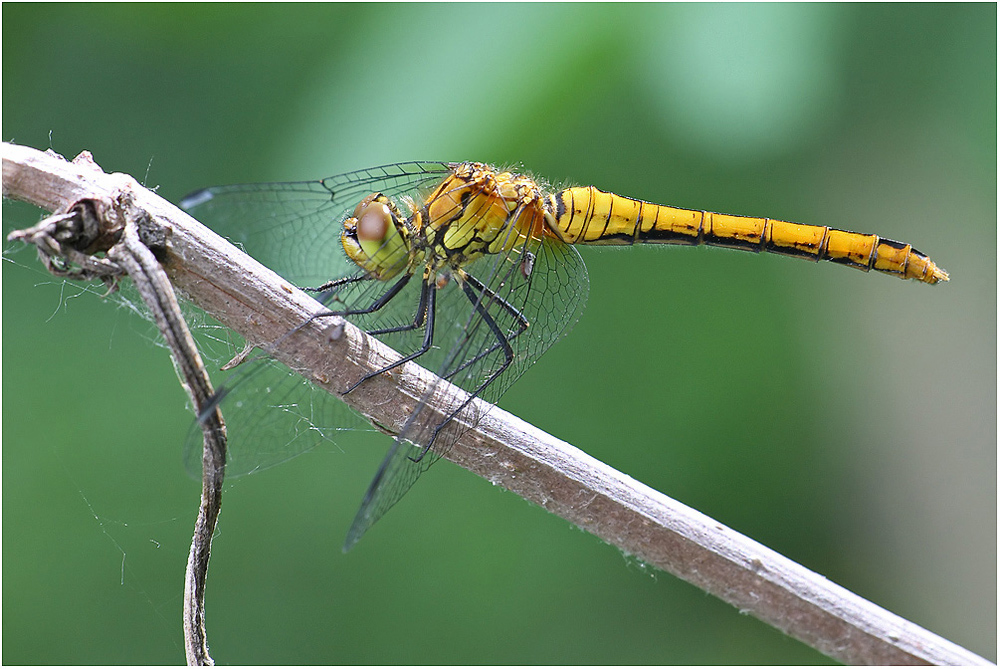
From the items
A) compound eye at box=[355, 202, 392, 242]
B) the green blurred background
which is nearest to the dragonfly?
compound eye at box=[355, 202, 392, 242]

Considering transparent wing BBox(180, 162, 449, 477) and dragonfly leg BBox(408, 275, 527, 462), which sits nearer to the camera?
transparent wing BBox(180, 162, 449, 477)

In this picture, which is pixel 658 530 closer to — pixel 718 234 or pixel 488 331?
pixel 488 331

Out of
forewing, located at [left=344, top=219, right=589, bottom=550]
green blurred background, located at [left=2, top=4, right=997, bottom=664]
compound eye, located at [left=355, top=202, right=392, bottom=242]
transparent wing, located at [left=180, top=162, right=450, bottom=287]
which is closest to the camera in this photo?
forewing, located at [left=344, top=219, right=589, bottom=550]

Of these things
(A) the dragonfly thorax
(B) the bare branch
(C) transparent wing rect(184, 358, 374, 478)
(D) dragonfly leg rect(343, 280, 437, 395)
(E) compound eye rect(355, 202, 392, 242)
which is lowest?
(C) transparent wing rect(184, 358, 374, 478)

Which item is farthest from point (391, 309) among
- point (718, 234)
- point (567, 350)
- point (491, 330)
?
point (567, 350)

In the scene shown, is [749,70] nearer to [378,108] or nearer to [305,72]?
[378,108]

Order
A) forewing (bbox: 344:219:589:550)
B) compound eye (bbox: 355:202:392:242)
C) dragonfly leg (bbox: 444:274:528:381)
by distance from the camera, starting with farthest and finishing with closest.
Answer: compound eye (bbox: 355:202:392:242)
dragonfly leg (bbox: 444:274:528:381)
forewing (bbox: 344:219:589:550)

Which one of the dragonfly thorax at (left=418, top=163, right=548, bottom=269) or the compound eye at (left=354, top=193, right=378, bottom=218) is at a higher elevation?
the dragonfly thorax at (left=418, top=163, right=548, bottom=269)

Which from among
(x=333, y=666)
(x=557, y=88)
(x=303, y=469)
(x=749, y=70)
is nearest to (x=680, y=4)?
(x=749, y=70)

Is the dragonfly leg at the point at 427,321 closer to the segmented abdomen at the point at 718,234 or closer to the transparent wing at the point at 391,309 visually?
the transparent wing at the point at 391,309

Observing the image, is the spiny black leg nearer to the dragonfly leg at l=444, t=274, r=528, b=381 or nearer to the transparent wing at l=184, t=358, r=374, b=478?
the dragonfly leg at l=444, t=274, r=528, b=381
